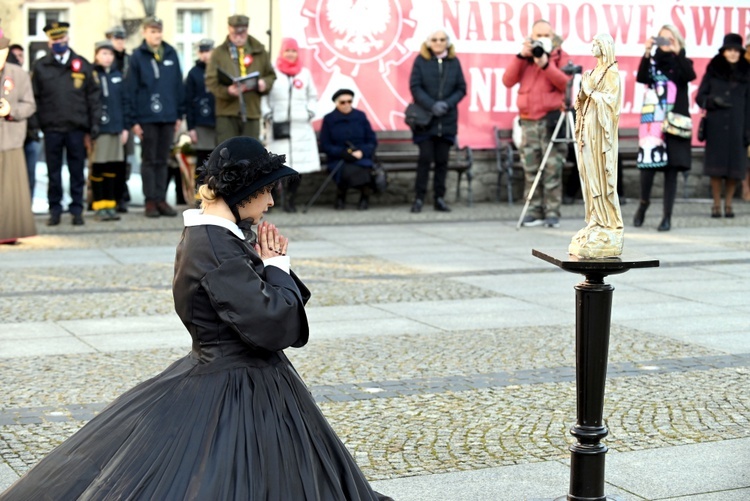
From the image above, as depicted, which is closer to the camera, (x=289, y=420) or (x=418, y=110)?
(x=289, y=420)

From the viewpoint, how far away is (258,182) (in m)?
4.26

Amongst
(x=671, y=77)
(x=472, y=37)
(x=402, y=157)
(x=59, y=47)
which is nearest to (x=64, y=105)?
(x=59, y=47)

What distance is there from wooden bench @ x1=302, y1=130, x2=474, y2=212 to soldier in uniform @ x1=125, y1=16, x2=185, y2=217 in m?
2.19

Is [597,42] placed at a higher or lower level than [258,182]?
higher

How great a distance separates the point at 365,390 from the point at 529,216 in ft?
26.9

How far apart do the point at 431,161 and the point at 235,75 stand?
8.65ft

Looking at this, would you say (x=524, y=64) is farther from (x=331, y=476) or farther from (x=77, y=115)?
(x=331, y=476)

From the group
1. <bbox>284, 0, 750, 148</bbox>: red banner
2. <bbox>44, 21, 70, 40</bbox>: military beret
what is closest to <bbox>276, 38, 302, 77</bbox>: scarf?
<bbox>284, 0, 750, 148</bbox>: red banner

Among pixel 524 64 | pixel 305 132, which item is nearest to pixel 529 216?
pixel 524 64

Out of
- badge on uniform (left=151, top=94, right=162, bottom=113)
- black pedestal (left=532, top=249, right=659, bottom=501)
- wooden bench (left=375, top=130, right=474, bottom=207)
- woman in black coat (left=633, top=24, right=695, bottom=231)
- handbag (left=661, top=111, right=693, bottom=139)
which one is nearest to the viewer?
black pedestal (left=532, top=249, right=659, bottom=501)

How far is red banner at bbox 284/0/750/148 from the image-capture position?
54.3 feet

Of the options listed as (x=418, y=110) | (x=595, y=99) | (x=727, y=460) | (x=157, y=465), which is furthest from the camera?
(x=418, y=110)

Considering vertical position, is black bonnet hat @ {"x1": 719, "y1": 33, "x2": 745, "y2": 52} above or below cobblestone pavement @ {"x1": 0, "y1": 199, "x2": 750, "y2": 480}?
above

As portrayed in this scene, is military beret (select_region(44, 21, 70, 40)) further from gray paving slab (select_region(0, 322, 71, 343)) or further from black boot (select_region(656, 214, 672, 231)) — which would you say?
black boot (select_region(656, 214, 672, 231))
